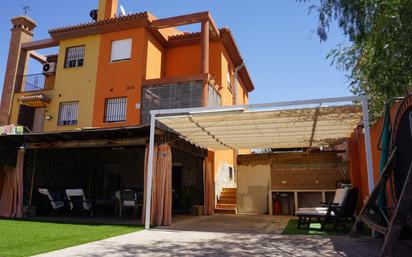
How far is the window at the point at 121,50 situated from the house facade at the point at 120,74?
0.05 metres

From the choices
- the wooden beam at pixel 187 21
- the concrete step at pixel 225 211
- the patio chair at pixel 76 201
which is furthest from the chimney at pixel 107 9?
the concrete step at pixel 225 211

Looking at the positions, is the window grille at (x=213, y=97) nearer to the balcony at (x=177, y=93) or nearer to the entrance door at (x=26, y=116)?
the balcony at (x=177, y=93)

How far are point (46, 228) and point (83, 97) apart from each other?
8156mm

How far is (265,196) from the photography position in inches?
593

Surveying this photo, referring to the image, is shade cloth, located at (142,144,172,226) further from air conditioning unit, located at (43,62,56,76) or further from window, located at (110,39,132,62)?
air conditioning unit, located at (43,62,56,76)

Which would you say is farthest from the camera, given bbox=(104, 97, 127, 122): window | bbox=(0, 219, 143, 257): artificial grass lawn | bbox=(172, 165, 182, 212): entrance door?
bbox=(104, 97, 127, 122): window

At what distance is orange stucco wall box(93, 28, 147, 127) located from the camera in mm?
→ 14688

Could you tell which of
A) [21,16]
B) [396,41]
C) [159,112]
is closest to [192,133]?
[159,112]

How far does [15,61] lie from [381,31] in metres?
18.0

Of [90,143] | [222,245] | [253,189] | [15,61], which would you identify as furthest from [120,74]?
[222,245]

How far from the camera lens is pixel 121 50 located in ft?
51.4

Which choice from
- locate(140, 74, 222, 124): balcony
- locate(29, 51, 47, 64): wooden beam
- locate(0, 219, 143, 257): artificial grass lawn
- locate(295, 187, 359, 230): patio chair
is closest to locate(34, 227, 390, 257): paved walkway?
locate(0, 219, 143, 257): artificial grass lawn

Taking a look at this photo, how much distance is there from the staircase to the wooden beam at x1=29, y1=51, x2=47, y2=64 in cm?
1342

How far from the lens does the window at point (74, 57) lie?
653 inches
